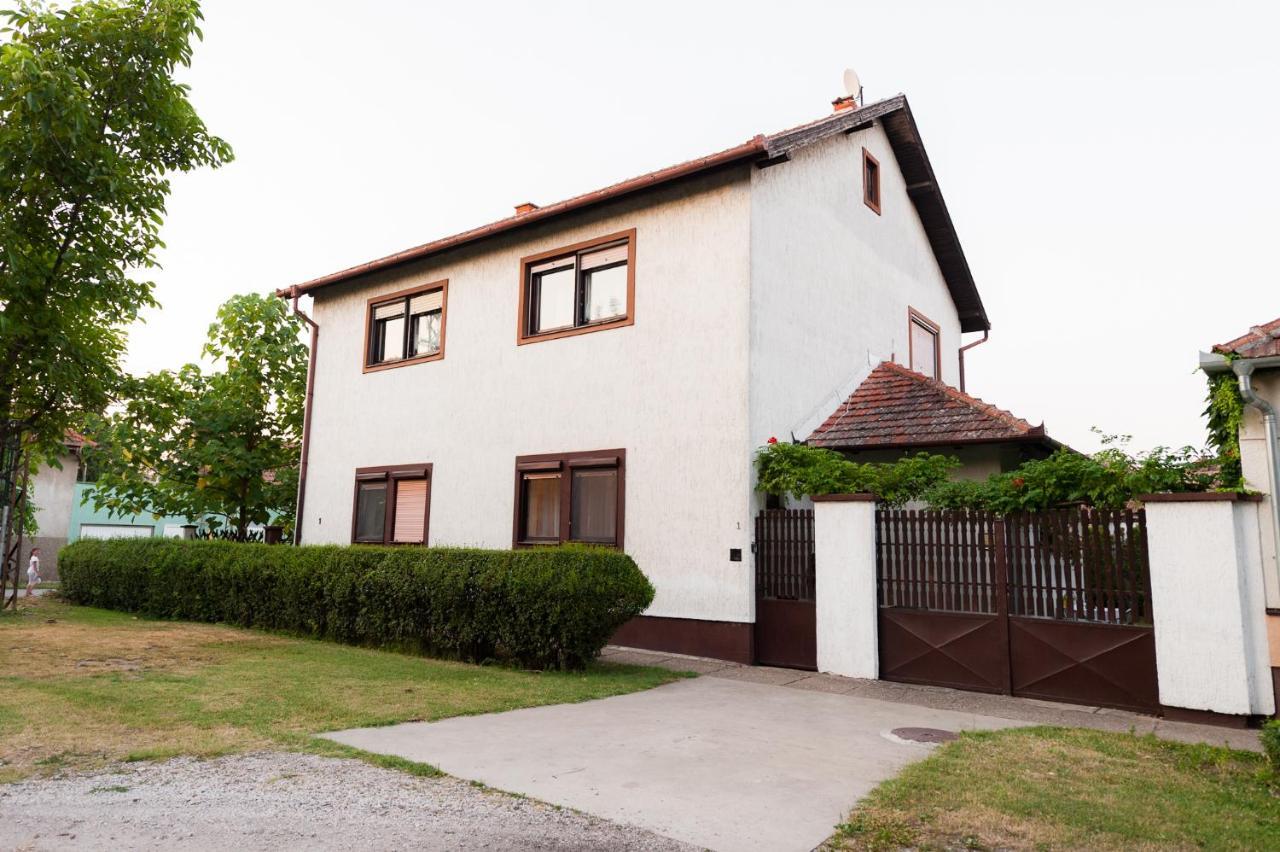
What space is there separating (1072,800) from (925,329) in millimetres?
13145

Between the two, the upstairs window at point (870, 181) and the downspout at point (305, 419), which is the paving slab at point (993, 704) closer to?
the upstairs window at point (870, 181)

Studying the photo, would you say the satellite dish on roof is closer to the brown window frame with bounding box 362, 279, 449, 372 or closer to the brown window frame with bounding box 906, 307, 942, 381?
the brown window frame with bounding box 906, 307, 942, 381

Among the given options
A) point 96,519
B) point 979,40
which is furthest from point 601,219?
point 96,519

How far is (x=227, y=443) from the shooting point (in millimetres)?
19516

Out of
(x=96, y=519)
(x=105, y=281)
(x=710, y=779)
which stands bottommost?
(x=710, y=779)

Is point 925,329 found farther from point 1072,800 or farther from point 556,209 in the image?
point 1072,800

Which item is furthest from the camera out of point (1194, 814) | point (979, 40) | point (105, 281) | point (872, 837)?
point (979, 40)

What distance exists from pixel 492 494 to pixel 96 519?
27486 mm

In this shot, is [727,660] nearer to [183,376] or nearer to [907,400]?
[907,400]

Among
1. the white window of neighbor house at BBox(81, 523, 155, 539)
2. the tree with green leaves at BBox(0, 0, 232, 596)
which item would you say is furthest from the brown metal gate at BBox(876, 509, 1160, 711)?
the white window of neighbor house at BBox(81, 523, 155, 539)

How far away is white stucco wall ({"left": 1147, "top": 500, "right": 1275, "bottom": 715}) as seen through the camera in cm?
716

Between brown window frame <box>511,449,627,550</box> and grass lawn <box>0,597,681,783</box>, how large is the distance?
8.06ft

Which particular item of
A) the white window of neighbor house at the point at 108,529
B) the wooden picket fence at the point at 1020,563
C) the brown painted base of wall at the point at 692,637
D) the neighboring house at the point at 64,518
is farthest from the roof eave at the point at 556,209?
the white window of neighbor house at the point at 108,529

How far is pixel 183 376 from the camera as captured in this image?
20344 mm
